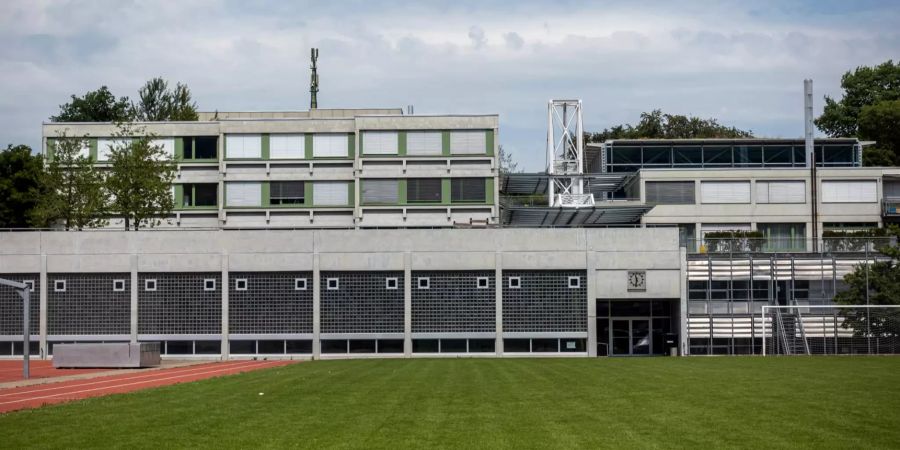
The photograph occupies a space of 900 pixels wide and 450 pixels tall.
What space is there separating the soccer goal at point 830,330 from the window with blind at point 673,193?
2253 centimetres

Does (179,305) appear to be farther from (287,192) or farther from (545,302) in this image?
(545,302)

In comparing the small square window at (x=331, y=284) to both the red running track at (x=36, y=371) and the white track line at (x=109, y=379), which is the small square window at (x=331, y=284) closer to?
the white track line at (x=109, y=379)

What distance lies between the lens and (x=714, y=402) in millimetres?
26094

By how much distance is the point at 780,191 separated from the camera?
277 ft

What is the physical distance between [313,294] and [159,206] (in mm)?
18479

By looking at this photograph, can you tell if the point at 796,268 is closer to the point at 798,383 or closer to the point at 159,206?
the point at 798,383

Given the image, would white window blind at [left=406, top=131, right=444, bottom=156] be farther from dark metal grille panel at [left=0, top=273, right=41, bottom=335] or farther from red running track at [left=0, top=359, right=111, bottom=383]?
red running track at [left=0, top=359, right=111, bottom=383]

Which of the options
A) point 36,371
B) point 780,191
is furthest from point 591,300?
point 36,371

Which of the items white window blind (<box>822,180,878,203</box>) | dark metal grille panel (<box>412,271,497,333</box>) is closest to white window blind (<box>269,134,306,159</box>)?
dark metal grille panel (<box>412,271,497,333</box>)

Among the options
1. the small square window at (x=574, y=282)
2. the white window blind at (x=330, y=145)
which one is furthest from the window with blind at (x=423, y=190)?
the small square window at (x=574, y=282)

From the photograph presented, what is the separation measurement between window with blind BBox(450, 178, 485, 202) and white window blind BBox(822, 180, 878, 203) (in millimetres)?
27093

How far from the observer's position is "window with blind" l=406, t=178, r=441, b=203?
254 feet

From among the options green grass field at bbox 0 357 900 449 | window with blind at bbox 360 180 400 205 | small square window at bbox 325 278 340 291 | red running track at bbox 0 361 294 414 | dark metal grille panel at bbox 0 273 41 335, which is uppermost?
window with blind at bbox 360 180 400 205

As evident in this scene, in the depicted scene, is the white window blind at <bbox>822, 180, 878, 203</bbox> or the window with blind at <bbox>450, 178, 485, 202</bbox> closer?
the window with blind at <bbox>450, 178, 485, 202</bbox>
